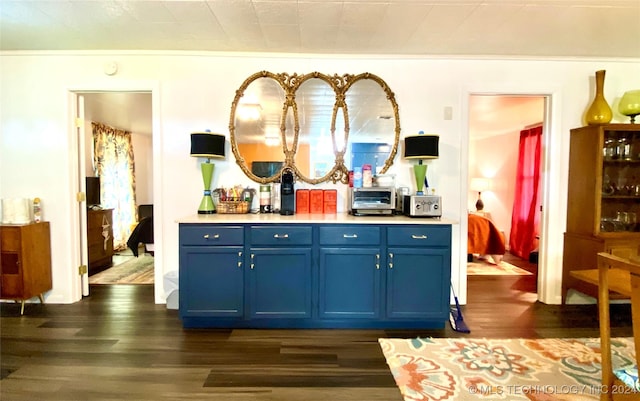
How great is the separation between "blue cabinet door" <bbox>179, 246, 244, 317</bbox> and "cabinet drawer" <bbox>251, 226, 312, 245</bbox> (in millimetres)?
184

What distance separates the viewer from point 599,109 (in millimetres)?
2910

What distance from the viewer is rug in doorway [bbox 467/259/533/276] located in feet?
13.8

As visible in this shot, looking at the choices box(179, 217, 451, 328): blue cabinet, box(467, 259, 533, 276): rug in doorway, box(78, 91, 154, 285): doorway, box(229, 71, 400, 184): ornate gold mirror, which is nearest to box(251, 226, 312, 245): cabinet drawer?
box(179, 217, 451, 328): blue cabinet

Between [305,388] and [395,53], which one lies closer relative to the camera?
[305,388]

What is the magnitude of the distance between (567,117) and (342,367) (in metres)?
3.24

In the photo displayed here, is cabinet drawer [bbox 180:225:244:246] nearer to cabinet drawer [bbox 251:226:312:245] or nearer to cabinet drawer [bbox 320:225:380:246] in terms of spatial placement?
cabinet drawer [bbox 251:226:312:245]

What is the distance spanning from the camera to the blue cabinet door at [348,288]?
2541mm

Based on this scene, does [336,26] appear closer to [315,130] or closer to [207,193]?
[315,130]

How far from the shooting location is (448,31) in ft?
8.46

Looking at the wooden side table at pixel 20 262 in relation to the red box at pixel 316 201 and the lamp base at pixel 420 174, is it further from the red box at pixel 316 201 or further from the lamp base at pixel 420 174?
the lamp base at pixel 420 174

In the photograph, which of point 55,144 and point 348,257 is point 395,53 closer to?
point 348,257

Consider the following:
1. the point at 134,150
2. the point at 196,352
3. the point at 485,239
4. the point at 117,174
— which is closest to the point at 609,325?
the point at 196,352

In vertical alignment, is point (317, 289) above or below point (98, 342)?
above

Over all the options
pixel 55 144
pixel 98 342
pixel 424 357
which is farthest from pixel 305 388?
pixel 55 144
